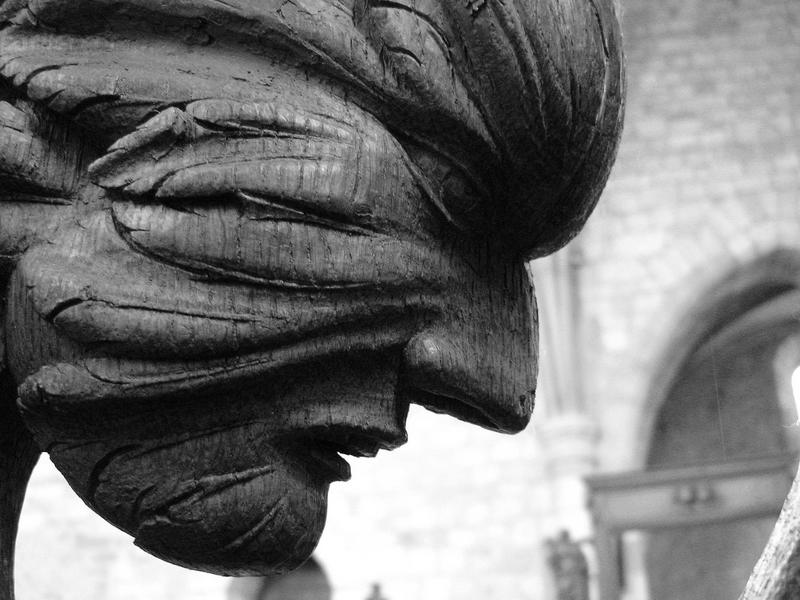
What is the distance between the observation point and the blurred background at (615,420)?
7.49 m

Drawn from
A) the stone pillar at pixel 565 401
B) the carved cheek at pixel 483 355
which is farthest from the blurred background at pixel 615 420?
the carved cheek at pixel 483 355

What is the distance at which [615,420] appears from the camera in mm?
8156

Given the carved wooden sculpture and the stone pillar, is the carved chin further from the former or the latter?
the stone pillar

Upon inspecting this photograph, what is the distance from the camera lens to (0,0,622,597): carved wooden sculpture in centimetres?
43

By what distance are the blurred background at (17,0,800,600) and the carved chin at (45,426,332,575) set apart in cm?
673

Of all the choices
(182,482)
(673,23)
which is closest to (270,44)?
(182,482)

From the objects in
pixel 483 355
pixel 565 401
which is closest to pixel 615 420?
pixel 565 401

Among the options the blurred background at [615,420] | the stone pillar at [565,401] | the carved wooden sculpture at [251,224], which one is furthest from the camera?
the stone pillar at [565,401]

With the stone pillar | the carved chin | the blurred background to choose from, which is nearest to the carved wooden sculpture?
the carved chin

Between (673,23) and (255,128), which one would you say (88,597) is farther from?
(255,128)

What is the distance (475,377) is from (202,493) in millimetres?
111

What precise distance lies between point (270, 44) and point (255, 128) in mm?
40

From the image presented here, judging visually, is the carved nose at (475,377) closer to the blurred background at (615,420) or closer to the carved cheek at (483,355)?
the carved cheek at (483,355)

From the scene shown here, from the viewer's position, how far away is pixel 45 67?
1.50 feet
